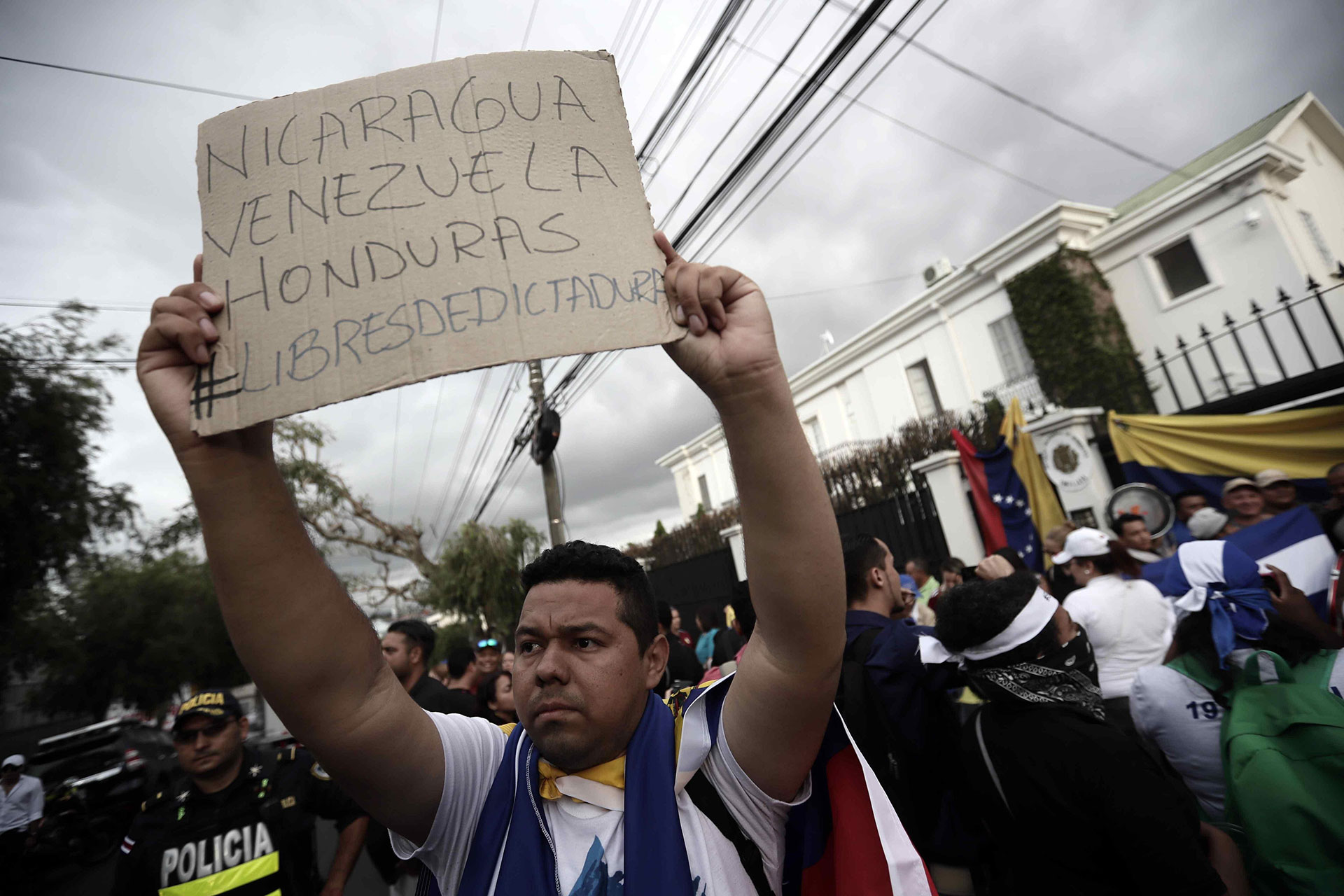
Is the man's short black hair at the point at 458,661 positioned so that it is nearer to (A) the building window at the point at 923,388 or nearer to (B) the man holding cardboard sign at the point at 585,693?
(B) the man holding cardboard sign at the point at 585,693

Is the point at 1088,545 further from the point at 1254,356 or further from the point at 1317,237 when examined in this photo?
the point at 1317,237

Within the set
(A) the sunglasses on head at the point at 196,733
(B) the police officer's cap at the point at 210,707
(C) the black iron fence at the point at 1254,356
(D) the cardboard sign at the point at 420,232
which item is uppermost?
(C) the black iron fence at the point at 1254,356

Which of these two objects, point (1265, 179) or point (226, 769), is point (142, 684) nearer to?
point (226, 769)

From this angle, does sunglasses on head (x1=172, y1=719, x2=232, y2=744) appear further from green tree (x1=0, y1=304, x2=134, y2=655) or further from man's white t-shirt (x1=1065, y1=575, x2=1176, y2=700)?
green tree (x1=0, y1=304, x2=134, y2=655)

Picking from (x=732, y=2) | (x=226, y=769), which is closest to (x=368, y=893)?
(x=226, y=769)

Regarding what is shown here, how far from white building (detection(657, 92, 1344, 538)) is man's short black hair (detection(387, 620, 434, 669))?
7267 mm

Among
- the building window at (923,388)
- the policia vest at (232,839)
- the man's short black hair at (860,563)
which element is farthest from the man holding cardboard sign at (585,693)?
the building window at (923,388)

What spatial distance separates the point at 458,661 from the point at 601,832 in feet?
15.5

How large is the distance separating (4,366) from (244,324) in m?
12.7

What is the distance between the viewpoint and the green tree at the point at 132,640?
2119cm

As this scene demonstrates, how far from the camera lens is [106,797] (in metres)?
11.4

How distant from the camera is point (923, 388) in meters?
20.5

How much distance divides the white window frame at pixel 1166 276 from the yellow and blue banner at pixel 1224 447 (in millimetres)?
9651

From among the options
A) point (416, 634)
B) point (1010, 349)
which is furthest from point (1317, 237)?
point (416, 634)
